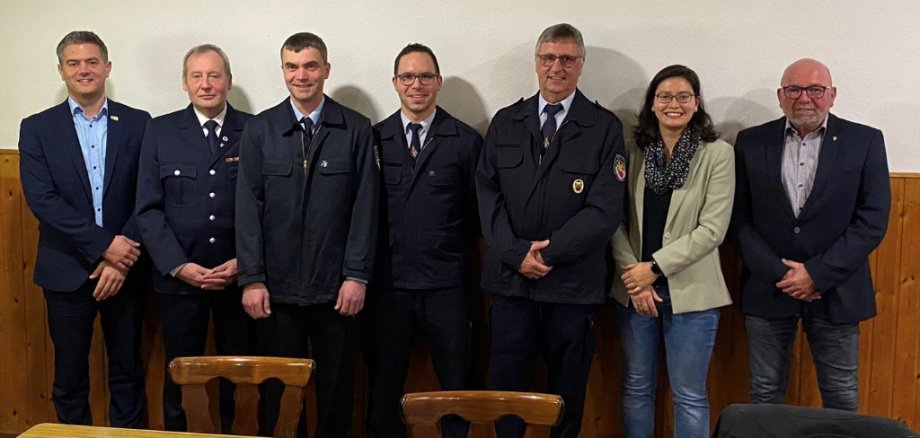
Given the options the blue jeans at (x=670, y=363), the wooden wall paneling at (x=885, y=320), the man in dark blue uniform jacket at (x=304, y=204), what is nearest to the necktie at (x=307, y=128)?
the man in dark blue uniform jacket at (x=304, y=204)

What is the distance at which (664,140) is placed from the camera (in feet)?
10.7

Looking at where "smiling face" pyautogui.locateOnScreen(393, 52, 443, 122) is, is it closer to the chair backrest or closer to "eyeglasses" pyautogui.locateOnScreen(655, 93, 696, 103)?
"eyeglasses" pyautogui.locateOnScreen(655, 93, 696, 103)

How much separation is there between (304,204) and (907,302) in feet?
8.14

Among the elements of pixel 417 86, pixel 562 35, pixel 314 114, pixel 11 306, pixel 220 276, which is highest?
pixel 562 35

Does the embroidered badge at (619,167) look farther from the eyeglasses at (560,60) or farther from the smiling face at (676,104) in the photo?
the eyeglasses at (560,60)

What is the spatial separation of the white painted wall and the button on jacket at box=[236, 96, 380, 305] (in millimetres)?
614

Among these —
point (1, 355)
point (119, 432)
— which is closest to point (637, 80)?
point (119, 432)

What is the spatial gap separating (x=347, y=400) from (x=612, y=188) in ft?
4.51

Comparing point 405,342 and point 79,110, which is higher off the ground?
point 79,110

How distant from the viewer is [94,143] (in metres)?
3.52

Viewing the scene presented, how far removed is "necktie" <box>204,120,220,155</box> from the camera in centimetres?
343

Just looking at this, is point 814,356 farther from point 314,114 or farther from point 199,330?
point 199,330

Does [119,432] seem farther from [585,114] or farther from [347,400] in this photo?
[585,114]

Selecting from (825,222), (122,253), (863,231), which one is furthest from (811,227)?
(122,253)
